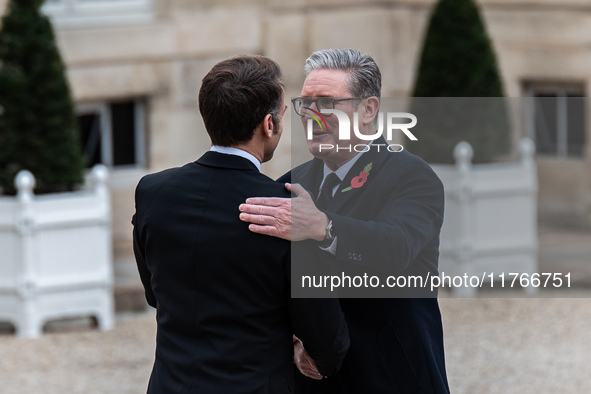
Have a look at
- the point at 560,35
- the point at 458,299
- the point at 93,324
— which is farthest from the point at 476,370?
the point at 560,35

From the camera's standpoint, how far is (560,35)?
1090 cm

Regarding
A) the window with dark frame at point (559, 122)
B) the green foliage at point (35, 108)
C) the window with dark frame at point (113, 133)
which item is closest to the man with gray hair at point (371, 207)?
the green foliage at point (35, 108)

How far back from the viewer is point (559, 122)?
1110cm

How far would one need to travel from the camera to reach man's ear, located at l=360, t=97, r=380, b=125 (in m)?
2.82

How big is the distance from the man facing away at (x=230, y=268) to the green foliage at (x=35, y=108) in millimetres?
5167

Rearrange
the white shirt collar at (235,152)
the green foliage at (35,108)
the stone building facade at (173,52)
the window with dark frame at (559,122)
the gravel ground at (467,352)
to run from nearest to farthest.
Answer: the white shirt collar at (235,152) → the gravel ground at (467,352) → the green foliage at (35,108) → the stone building facade at (173,52) → the window with dark frame at (559,122)

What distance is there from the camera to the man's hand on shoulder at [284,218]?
8.38 ft

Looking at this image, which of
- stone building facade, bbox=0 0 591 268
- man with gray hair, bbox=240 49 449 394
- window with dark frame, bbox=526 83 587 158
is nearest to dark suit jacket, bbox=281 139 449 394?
man with gray hair, bbox=240 49 449 394

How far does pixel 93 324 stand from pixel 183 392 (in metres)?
5.06

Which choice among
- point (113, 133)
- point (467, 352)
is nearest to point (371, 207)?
point (467, 352)

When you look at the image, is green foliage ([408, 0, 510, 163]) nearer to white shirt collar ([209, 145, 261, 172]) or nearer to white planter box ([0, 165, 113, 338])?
white planter box ([0, 165, 113, 338])

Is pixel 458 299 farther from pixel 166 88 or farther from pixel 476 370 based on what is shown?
pixel 166 88

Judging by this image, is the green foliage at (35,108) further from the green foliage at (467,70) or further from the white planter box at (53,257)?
the green foliage at (467,70)

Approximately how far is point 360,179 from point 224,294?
529 mm
